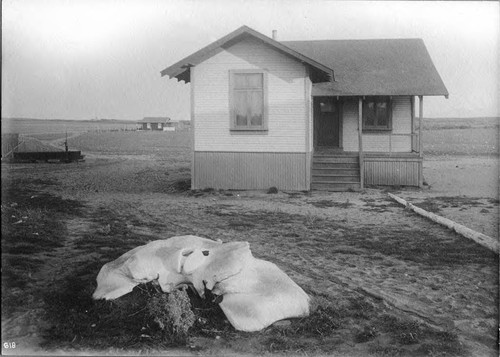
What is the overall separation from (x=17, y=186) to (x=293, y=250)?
1166 centimetres

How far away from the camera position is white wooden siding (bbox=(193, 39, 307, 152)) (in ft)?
50.8

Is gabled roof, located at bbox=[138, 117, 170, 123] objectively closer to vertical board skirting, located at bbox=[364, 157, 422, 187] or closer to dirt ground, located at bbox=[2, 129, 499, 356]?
dirt ground, located at bbox=[2, 129, 499, 356]

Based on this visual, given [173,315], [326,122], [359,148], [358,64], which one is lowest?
[173,315]

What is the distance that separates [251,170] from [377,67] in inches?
280

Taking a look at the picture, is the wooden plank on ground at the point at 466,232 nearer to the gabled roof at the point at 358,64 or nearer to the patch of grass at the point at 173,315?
the patch of grass at the point at 173,315

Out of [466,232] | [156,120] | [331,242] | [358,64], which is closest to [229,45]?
[358,64]

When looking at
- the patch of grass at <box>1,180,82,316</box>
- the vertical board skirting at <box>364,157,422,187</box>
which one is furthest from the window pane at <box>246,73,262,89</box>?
the patch of grass at <box>1,180,82,316</box>

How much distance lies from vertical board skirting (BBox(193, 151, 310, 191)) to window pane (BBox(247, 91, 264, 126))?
1075 millimetres

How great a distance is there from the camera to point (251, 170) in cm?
1605

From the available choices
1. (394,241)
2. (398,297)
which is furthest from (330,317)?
(394,241)

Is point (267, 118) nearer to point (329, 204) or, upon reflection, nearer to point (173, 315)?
point (329, 204)

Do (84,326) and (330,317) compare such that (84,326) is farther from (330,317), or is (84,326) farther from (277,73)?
(277,73)

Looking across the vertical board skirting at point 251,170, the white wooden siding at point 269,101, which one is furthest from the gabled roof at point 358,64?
the vertical board skirting at point 251,170

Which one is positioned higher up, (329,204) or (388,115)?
(388,115)
